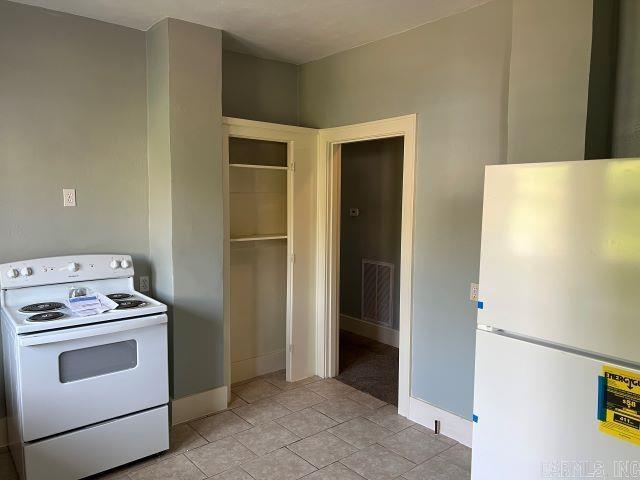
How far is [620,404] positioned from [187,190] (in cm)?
252

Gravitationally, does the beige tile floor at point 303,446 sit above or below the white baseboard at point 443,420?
below

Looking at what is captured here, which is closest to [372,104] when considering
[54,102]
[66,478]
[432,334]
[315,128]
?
[315,128]

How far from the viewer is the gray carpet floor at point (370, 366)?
3.67m

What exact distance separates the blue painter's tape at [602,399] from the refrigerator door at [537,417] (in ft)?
0.04

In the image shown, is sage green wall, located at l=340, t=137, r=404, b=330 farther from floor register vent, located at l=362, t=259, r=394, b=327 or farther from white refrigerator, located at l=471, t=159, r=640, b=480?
white refrigerator, located at l=471, t=159, r=640, b=480

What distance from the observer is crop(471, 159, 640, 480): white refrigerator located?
54.0 inches

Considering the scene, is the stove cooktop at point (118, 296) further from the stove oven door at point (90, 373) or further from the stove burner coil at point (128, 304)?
the stove oven door at point (90, 373)

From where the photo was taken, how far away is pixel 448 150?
284 cm

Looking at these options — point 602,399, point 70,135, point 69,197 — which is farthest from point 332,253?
point 602,399

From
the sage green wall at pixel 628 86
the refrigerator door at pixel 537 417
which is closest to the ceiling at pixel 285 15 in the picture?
the sage green wall at pixel 628 86

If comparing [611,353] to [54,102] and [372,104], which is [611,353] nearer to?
[372,104]

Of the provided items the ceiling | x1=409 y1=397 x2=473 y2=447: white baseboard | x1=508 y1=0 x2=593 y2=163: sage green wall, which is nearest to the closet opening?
the ceiling

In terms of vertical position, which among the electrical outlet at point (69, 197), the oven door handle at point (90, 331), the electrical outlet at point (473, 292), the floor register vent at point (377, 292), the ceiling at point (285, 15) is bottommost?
the floor register vent at point (377, 292)

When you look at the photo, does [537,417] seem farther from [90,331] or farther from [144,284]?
[144,284]
